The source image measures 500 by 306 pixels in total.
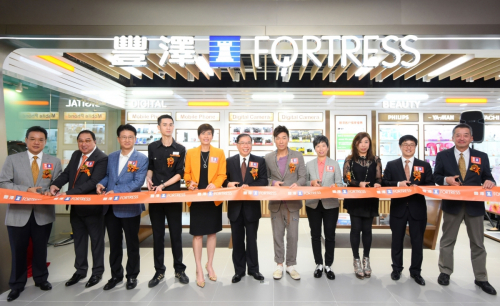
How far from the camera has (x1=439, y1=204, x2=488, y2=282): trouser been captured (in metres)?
3.37

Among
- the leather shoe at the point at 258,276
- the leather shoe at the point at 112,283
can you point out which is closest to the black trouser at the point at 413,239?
the leather shoe at the point at 258,276

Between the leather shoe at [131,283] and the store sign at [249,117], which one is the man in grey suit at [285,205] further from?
the store sign at [249,117]

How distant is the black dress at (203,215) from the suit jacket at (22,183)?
1.72 metres

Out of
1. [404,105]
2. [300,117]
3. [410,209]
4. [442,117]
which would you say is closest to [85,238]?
[410,209]

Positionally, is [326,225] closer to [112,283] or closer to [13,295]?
[112,283]

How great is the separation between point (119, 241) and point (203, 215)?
1.06m

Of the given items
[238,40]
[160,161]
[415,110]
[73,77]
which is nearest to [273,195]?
[160,161]

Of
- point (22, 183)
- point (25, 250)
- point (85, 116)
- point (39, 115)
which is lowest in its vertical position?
point (25, 250)

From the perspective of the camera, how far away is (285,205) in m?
3.62

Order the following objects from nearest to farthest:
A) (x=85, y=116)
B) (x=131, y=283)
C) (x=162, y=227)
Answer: (x=131, y=283), (x=162, y=227), (x=85, y=116)

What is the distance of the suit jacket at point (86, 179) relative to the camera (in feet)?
11.1

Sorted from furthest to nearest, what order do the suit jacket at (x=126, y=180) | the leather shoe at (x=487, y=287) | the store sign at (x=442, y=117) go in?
the store sign at (x=442, y=117), the suit jacket at (x=126, y=180), the leather shoe at (x=487, y=287)

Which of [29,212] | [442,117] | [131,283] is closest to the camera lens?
[29,212]

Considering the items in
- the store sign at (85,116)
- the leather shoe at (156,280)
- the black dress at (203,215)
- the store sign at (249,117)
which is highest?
the store sign at (249,117)
